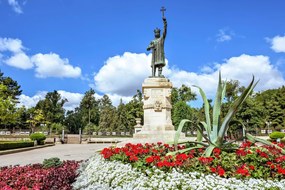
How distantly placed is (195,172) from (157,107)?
8693 mm

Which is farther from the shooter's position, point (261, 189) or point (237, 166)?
point (237, 166)

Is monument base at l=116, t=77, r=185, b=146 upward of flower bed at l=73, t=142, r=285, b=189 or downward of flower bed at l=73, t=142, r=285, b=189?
upward

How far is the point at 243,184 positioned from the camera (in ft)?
14.8

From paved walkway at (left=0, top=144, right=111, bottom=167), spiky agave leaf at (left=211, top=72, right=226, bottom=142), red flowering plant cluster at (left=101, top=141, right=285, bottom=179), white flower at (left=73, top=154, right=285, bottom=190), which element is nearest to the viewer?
white flower at (left=73, top=154, right=285, bottom=190)

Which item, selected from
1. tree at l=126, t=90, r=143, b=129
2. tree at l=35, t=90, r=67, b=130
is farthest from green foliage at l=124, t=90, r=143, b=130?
tree at l=35, t=90, r=67, b=130

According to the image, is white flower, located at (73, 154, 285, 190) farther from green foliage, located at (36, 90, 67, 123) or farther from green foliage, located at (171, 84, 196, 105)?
green foliage, located at (36, 90, 67, 123)

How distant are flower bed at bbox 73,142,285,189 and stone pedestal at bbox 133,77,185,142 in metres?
6.94

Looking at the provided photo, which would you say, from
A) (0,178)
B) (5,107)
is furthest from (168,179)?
(5,107)

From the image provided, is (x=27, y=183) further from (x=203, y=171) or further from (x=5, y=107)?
(x=5, y=107)

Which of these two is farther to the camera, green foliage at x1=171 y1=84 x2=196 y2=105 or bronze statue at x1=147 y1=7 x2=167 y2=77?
green foliage at x1=171 y1=84 x2=196 y2=105

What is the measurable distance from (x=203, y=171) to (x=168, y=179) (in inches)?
30.9

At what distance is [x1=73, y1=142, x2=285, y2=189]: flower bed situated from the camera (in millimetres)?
4527

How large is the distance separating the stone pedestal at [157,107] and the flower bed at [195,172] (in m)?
6.94

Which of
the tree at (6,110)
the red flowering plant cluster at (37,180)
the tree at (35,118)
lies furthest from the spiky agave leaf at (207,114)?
the tree at (35,118)
